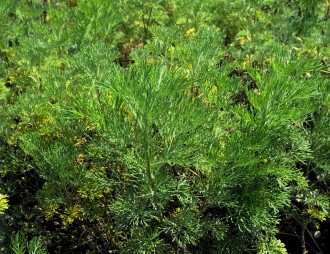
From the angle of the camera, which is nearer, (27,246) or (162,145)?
(27,246)

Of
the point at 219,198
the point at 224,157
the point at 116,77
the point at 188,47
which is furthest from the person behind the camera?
the point at 188,47

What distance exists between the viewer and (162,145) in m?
1.97

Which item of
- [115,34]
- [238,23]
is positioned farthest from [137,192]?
[238,23]

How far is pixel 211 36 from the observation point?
2498mm

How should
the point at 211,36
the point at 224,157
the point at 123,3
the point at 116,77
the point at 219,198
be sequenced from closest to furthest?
the point at 116,77
the point at 224,157
the point at 219,198
the point at 211,36
the point at 123,3

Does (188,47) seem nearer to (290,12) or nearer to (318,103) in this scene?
(318,103)

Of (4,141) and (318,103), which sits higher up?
(318,103)

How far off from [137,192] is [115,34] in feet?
7.17

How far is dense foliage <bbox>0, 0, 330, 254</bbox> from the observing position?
1.69 meters

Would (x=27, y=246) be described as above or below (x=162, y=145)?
below

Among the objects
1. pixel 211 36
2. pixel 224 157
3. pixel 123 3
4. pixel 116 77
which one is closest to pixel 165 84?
pixel 116 77

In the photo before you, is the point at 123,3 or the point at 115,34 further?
the point at 123,3

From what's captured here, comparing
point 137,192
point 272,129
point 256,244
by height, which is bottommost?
point 256,244

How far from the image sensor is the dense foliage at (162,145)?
Answer: 169cm
